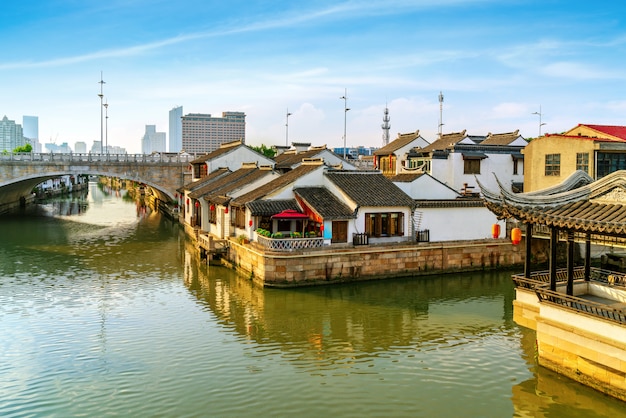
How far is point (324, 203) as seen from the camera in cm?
3030

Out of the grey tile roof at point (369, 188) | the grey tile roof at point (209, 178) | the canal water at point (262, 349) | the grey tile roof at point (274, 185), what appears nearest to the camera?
the canal water at point (262, 349)

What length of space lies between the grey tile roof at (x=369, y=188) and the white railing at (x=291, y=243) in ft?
10.3

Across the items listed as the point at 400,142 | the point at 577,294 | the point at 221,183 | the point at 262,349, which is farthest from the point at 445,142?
the point at 262,349

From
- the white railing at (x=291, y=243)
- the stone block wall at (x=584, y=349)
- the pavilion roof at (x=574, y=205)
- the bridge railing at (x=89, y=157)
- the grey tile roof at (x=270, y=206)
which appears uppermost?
the bridge railing at (x=89, y=157)

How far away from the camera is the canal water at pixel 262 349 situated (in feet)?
49.7

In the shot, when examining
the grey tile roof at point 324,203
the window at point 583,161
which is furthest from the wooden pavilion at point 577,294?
the window at point 583,161

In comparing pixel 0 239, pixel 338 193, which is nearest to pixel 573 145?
pixel 338 193

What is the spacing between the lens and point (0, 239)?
45281mm

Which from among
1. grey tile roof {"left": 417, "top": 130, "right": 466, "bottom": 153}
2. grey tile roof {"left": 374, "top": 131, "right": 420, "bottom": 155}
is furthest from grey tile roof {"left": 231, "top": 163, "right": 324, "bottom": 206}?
grey tile roof {"left": 374, "top": 131, "right": 420, "bottom": 155}

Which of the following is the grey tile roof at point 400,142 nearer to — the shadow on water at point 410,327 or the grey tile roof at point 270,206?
the shadow on water at point 410,327

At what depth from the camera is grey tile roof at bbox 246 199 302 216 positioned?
30125 millimetres

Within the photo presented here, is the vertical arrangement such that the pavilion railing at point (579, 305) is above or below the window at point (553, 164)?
below

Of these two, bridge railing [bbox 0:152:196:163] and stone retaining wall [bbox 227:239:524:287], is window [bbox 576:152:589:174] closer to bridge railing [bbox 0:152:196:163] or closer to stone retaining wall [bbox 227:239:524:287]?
stone retaining wall [bbox 227:239:524:287]

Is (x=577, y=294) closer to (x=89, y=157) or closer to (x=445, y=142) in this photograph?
(x=445, y=142)
